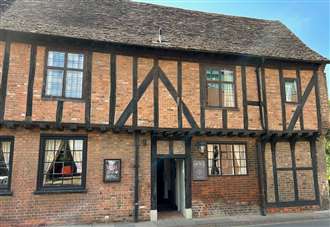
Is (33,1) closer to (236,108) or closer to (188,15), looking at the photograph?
(188,15)

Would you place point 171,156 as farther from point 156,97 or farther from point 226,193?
point 226,193

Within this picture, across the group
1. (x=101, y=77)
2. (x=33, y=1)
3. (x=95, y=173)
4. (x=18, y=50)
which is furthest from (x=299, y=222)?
(x=33, y=1)

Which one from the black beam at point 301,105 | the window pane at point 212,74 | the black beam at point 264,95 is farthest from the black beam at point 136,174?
the black beam at point 301,105

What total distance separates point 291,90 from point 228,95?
2761 mm

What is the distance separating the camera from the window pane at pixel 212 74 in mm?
10297

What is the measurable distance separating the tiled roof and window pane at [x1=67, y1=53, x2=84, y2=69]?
0.66 m

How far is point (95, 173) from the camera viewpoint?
878 cm

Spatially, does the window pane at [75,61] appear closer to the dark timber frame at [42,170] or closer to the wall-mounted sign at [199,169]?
the dark timber frame at [42,170]

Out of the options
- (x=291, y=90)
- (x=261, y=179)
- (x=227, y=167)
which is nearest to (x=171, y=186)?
(x=227, y=167)

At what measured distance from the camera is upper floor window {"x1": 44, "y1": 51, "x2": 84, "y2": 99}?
884 centimetres

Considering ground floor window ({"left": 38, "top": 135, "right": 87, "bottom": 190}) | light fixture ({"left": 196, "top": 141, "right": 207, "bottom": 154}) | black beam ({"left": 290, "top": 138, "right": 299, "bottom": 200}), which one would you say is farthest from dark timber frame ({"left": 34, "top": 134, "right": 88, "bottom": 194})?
black beam ({"left": 290, "top": 138, "right": 299, "bottom": 200})

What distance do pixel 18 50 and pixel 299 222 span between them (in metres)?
10.8

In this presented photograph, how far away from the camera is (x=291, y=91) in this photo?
11.0m

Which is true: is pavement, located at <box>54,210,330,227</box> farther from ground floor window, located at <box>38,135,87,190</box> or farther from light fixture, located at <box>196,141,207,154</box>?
light fixture, located at <box>196,141,207,154</box>
